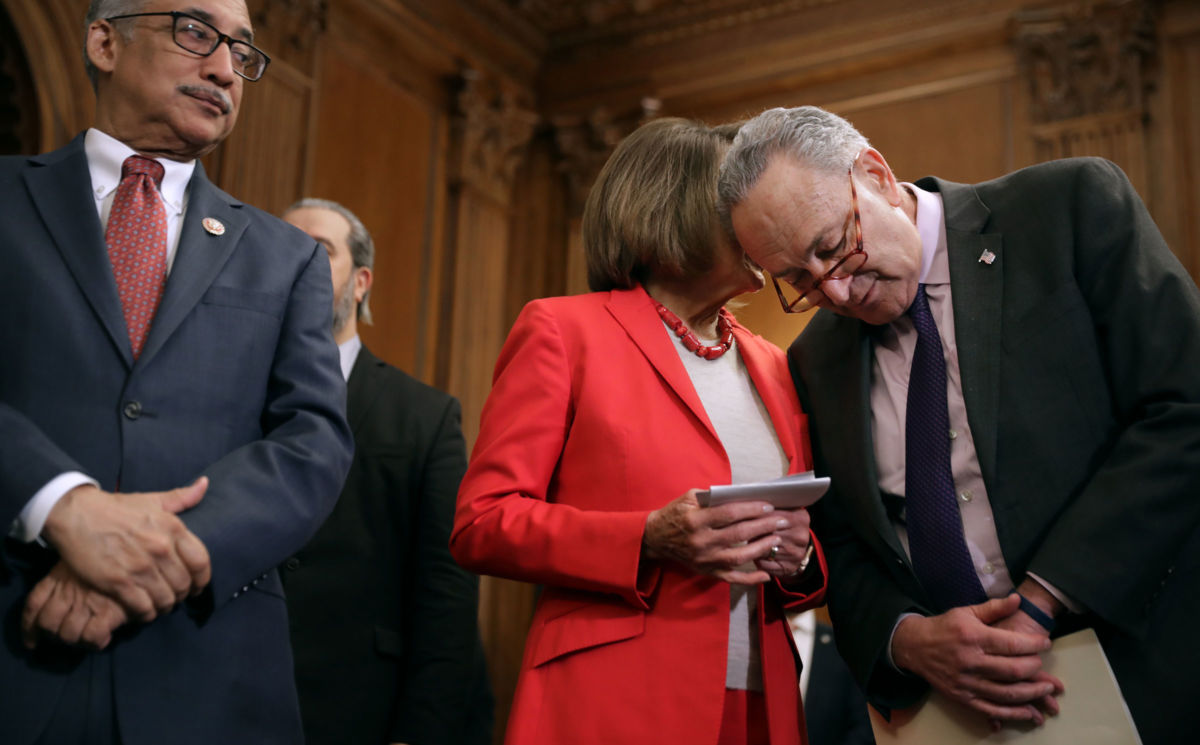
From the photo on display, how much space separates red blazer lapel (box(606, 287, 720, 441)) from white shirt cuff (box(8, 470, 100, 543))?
37.7 inches

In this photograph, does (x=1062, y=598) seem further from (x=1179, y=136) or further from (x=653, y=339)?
(x=1179, y=136)

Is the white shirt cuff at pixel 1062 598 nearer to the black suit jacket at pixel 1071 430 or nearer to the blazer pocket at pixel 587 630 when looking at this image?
the black suit jacket at pixel 1071 430

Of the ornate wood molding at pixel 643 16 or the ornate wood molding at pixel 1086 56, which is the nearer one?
the ornate wood molding at pixel 1086 56

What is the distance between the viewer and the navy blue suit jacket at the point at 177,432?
148cm

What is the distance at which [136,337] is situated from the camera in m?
1.67

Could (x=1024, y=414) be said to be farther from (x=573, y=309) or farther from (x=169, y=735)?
(x=169, y=735)

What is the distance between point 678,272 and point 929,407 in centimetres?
54

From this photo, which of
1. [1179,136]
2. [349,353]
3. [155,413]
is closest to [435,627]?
[349,353]

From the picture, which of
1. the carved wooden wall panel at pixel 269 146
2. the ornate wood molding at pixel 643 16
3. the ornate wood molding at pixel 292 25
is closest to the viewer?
the carved wooden wall panel at pixel 269 146

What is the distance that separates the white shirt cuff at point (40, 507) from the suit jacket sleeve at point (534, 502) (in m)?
0.63

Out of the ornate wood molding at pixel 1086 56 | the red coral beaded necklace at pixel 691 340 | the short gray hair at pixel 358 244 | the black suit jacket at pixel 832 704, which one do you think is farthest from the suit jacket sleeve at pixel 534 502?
the ornate wood molding at pixel 1086 56

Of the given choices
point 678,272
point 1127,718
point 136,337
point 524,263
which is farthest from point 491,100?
point 1127,718

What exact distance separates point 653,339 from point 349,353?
1428 millimetres

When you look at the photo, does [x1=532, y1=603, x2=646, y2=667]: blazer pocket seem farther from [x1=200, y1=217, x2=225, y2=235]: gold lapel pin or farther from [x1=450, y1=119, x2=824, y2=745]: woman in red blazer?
[x1=200, y1=217, x2=225, y2=235]: gold lapel pin
